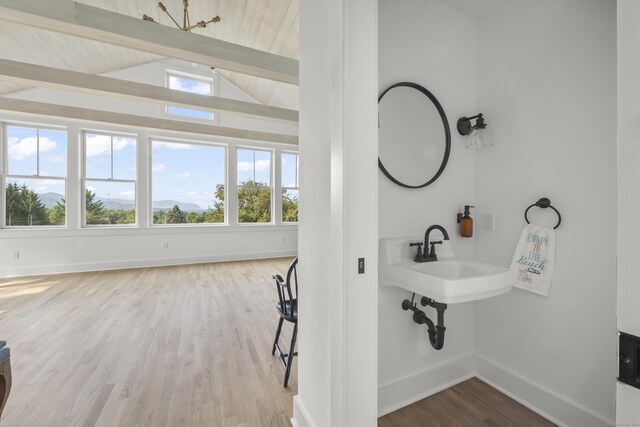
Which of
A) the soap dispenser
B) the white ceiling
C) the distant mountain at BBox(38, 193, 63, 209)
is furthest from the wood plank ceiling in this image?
the soap dispenser

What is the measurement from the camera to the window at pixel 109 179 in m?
5.38

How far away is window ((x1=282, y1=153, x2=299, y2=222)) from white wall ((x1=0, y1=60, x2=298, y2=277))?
0.69 ft

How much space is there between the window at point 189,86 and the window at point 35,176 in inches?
81.4

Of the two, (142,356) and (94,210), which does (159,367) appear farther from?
(94,210)

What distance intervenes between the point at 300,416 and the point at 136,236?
5379mm

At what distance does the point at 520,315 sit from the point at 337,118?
1762mm

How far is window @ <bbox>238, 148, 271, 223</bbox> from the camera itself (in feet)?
21.6

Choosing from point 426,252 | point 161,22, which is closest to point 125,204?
point 161,22

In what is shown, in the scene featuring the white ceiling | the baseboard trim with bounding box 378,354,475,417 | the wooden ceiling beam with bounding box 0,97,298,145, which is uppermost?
the wooden ceiling beam with bounding box 0,97,298,145

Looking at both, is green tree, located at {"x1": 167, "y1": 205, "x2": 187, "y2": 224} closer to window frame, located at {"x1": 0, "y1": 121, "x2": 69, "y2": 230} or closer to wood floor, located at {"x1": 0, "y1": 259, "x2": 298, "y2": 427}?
window frame, located at {"x1": 0, "y1": 121, "x2": 69, "y2": 230}

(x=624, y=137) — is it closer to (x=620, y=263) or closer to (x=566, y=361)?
(x=620, y=263)

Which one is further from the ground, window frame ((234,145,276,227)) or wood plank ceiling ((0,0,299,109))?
wood plank ceiling ((0,0,299,109))

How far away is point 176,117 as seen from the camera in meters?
5.93

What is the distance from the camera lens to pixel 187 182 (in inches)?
242
